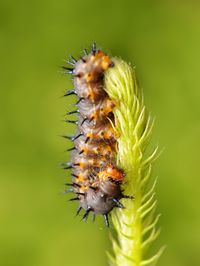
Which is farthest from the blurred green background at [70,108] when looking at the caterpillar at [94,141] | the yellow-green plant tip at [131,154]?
the yellow-green plant tip at [131,154]

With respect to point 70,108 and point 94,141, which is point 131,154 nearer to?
point 94,141

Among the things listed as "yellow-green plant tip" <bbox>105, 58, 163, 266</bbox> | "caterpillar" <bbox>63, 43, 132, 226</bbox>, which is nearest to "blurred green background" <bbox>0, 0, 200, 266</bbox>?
"caterpillar" <bbox>63, 43, 132, 226</bbox>

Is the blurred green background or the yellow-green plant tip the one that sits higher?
the blurred green background

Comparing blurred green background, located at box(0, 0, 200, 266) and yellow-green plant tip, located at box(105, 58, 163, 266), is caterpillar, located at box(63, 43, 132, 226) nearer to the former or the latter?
yellow-green plant tip, located at box(105, 58, 163, 266)

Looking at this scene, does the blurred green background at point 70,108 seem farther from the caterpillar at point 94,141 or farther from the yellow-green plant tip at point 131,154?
the yellow-green plant tip at point 131,154

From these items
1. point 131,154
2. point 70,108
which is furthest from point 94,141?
point 70,108
